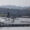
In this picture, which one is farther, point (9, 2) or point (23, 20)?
point (23, 20)

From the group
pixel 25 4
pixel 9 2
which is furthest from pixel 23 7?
pixel 9 2

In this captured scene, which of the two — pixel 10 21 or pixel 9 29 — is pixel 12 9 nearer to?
pixel 10 21

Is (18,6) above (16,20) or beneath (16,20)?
above

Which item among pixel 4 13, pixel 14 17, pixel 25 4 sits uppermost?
pixel 25 4

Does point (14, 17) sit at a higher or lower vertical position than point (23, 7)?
lower

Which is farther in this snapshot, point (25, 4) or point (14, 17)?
point (14, 17)

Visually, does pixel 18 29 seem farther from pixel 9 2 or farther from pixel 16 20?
pixel 9 2

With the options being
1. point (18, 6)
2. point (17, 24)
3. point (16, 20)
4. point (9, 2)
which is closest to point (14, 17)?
point (16, 20)

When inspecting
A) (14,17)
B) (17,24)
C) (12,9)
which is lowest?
(17,24)
